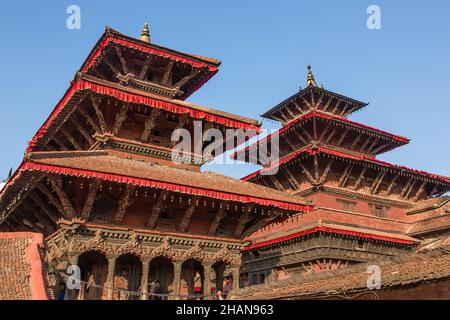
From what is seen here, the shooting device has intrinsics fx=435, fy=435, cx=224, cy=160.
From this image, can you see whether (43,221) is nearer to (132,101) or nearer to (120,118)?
(120,118)

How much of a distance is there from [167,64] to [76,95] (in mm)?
5254

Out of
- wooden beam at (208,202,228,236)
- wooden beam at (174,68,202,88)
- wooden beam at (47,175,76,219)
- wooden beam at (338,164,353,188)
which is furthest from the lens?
wooden beam at (338,164,353,188)

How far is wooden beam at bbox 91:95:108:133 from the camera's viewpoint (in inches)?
597

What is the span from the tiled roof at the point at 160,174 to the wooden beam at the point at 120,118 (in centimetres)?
126

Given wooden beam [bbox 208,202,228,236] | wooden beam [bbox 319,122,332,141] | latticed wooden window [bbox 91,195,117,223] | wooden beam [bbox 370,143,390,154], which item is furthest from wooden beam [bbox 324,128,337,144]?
latticed wooden window [bbox 91,195,117,223]

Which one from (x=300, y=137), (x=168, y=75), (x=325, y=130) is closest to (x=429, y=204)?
(x=325, y=130)

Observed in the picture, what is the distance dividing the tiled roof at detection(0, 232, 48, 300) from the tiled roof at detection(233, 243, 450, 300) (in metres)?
6.79

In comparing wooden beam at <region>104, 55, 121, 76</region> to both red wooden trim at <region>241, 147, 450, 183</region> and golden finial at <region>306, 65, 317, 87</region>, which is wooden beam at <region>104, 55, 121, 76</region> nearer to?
red wooden trim at <region>241, 147, 450, 183</region>

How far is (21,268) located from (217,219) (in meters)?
7.68

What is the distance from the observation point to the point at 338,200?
1123 inches

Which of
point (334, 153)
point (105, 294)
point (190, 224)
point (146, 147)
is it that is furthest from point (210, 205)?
point (334, 153)
